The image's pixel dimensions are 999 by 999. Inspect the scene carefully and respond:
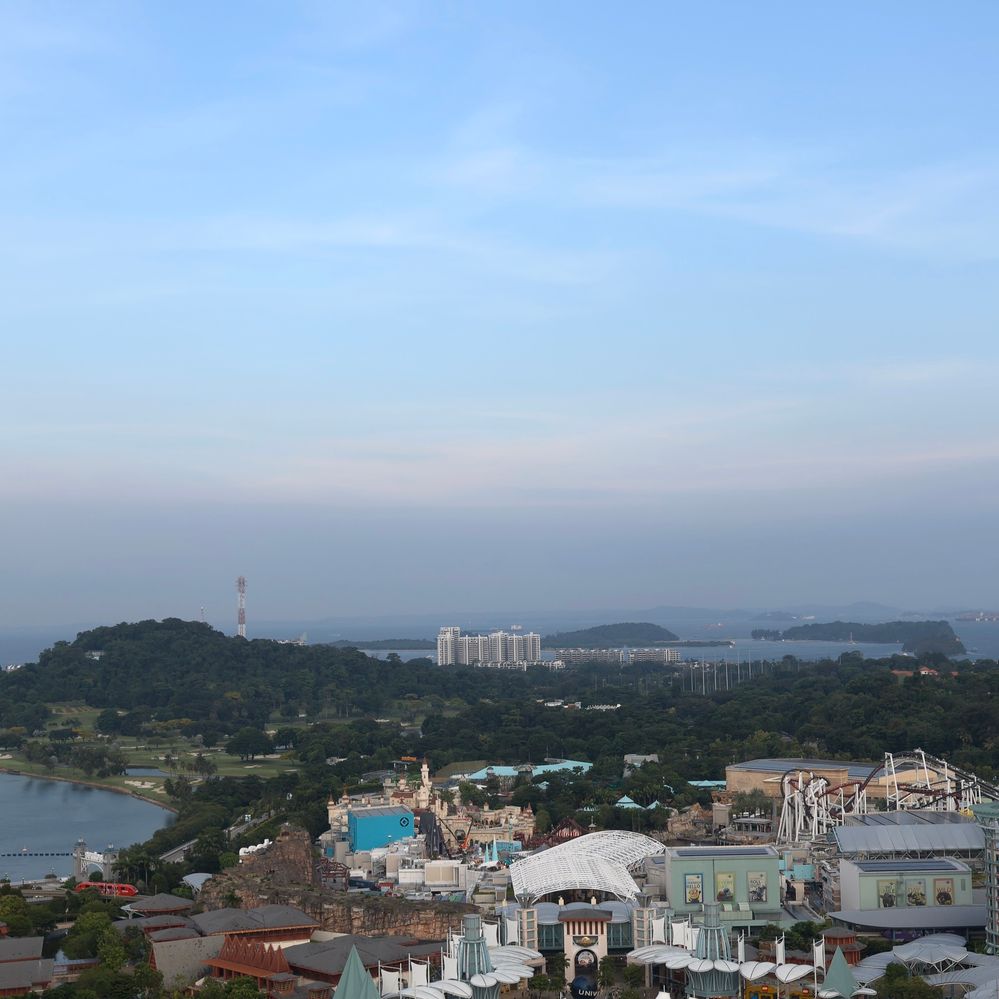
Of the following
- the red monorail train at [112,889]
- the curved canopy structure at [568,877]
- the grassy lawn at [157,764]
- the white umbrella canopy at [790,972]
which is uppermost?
the curved canopy structure at [568,877]

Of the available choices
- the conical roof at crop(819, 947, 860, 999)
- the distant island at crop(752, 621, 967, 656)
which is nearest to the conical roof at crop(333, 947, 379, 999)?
the conical roof at crop(819, 947, 860, 999)

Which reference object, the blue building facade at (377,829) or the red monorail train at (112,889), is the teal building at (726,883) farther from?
the red monorail train at (112,889)

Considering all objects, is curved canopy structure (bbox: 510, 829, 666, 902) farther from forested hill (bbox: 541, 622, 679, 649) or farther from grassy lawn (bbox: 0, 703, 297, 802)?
forested hill (bbox: 541, 622, 679, 649)

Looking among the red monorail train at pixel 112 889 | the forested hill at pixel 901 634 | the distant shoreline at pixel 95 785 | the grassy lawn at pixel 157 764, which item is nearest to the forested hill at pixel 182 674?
the grassy lawn at pixel 157 764

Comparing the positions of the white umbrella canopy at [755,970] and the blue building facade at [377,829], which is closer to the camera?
the white umbrella canopy at [755,970]

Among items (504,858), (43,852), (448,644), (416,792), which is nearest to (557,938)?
(504,858)
